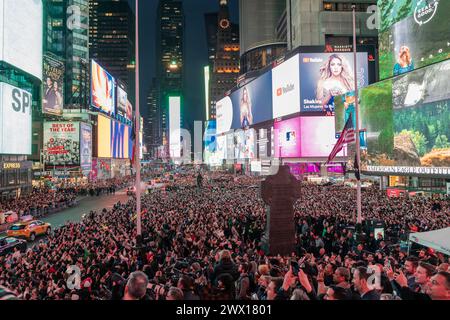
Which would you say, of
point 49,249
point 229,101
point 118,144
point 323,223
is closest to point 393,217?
point 323,223

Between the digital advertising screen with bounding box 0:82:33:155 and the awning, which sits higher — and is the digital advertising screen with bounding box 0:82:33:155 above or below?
above

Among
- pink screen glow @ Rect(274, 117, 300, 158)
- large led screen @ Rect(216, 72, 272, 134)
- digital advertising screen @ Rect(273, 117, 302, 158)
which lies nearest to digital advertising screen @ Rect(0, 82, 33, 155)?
digital advertising screen @ Rect(273, 117, 302, 158)

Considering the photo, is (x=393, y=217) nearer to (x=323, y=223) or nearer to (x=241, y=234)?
(x=323, y=223)

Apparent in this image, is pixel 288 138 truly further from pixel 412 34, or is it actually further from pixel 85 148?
pixel 85 148

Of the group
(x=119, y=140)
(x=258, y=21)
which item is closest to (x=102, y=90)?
(x=119, y=140)

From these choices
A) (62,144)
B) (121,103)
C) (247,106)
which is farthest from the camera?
(121,103)

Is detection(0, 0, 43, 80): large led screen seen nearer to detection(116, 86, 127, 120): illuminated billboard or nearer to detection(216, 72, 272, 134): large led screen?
detection(216, 72, 272, 134): large led screen
